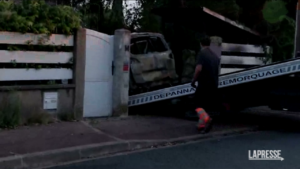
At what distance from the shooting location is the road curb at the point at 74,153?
271 inches

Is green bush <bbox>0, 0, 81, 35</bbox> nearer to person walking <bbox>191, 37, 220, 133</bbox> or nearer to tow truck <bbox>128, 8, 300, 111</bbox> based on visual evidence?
tow truck <bbox>128, 8, 300, 111</bbox>

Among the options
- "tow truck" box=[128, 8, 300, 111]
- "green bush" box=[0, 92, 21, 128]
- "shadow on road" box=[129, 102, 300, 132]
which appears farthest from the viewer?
"shadow on road" box=[129, 102, 300, 132]

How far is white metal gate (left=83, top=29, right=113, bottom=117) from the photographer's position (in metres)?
9.83

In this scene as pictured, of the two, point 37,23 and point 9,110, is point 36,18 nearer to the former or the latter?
point 37,23

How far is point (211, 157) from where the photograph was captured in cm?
758

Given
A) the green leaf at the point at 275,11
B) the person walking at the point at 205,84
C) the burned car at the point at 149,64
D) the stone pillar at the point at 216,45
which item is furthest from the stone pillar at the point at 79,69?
the green leaf at the point at 275,11

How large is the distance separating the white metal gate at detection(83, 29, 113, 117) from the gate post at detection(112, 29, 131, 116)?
0.29ft

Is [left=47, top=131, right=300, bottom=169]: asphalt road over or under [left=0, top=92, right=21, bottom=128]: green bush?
under

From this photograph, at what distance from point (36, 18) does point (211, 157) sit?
4.00 meters

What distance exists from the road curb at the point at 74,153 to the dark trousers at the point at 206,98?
2.03 ft

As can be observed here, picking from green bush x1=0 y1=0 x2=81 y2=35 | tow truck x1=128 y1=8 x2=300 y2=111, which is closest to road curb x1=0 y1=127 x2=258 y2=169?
tow truck x1=128 y1=8 x2=300 y2=111

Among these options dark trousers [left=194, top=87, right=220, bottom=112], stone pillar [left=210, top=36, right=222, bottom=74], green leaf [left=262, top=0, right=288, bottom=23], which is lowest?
dark trousers [left=194, top=87, right=220, bottom=112]

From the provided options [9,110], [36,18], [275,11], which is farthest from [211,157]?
[275,11]

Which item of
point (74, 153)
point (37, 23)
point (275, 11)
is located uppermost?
point (275, 11)
